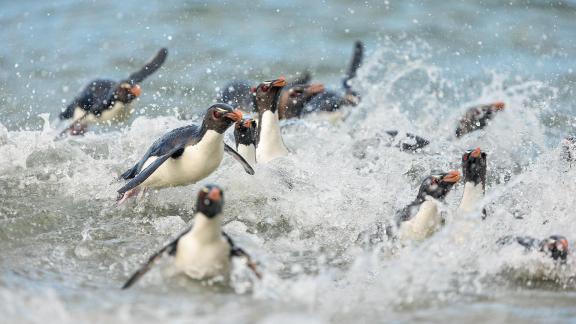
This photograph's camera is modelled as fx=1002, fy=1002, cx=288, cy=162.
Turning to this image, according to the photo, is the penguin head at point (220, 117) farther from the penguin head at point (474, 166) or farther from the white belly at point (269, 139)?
the penguin head at point (474, 166)

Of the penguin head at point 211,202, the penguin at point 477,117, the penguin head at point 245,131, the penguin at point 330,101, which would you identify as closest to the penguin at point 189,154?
the penguin head at point 245,131

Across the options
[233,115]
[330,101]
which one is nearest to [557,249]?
[233,115]

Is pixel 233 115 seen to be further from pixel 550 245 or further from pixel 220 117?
pixel 550 245

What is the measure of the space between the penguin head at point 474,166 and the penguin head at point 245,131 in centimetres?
184

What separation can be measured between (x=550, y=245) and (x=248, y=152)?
9.73ft

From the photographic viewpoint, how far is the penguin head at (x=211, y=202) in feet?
16.4

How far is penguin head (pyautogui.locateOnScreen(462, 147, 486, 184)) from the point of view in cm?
669

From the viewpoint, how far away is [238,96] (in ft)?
32.6

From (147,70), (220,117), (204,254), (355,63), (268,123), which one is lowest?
(204,254)

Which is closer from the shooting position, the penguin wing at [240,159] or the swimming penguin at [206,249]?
the swimming penguin at [206,249]

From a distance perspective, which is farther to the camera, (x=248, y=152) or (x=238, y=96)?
(x=238, y=96)

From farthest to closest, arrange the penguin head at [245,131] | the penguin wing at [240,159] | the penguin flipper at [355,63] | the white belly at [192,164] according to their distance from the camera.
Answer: the penguin flipper at [355,63] → the penguin head at [245,131] → the penguin wing at [240,159] → the white belly at [192,164]

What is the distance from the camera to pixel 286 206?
7.02m

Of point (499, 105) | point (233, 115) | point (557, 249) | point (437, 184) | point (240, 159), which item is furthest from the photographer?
point (499, 105)
